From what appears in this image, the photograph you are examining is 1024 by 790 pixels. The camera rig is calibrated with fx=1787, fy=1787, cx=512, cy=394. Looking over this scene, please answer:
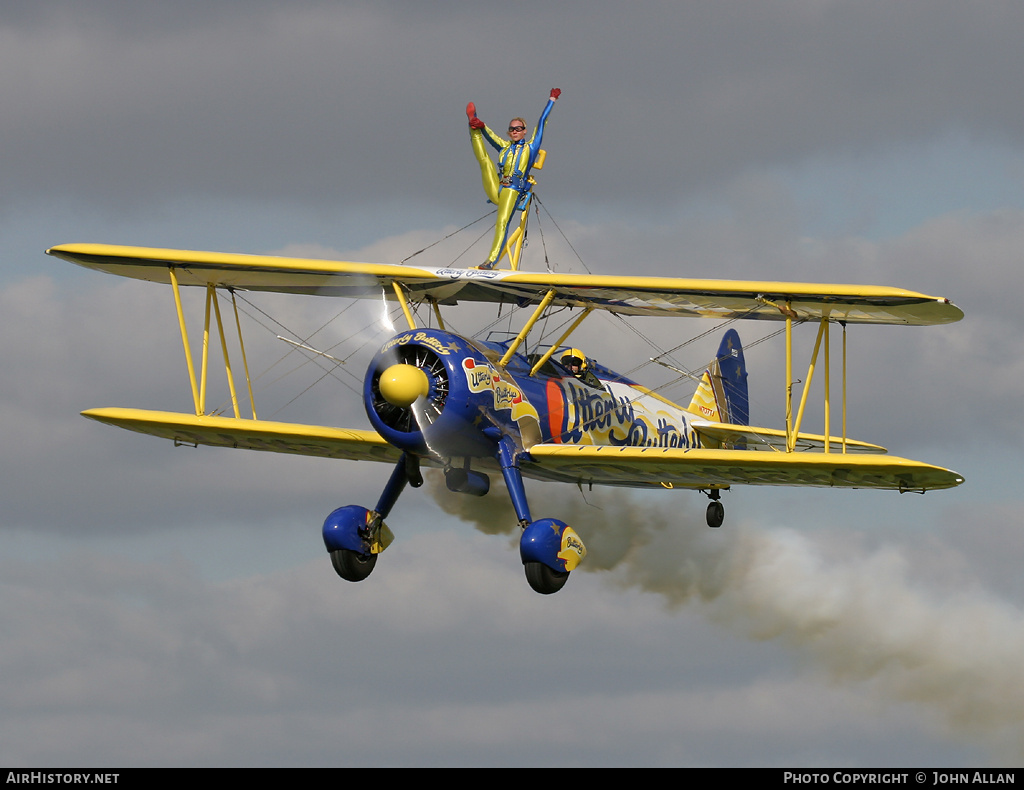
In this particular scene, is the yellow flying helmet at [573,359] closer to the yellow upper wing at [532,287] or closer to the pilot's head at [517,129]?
the yellow upper wing at [532,287]

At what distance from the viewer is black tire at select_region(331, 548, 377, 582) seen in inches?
875

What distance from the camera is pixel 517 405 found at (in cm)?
2181

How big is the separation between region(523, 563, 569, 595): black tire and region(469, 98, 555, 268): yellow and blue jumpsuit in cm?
562

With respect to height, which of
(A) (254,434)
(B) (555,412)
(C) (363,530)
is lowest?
(C) (363,530)

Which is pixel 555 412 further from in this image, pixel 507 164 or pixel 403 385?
pixel 507 164

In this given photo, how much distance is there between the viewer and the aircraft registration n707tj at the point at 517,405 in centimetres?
2106

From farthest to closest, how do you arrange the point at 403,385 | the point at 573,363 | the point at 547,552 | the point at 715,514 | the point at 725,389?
1. the point at 725,389
2. the point at 715,514
3. the point at 573,363
4. the point at 547,552
5. the point at 403,385

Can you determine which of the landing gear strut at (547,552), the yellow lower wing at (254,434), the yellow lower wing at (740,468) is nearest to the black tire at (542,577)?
the landing gear strut at (547,552)

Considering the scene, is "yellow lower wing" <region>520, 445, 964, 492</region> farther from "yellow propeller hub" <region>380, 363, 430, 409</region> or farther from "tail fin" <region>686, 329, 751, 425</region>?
"tail fin" <region>686, 329, 751, 425</region>

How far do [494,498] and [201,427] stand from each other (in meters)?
4.44

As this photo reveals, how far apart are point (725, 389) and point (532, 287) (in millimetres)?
7189

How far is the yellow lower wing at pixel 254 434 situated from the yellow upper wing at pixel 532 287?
1.92 metres

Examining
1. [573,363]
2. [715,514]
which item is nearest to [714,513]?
[715,514]

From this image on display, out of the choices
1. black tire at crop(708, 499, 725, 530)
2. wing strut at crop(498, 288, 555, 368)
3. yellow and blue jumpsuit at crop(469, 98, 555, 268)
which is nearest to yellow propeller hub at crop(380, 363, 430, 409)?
wing strut at crop(498, 288, 555, 368)
